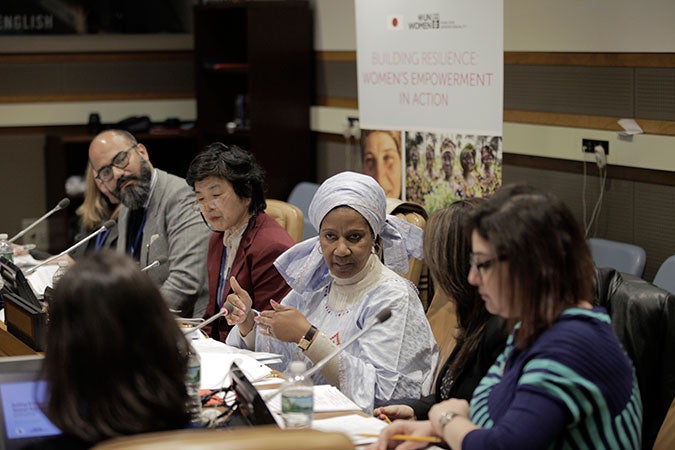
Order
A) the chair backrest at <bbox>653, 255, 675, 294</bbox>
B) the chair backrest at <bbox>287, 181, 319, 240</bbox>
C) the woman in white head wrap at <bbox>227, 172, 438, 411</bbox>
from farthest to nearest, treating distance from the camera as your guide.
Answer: the chair backrest at <bbox>287, 181, 319, 240</bbox>, the chair backrest at <bbox>653, 255, 675, 294</bbox>, the woman in white head wrap at <bbox>227, 172, 438, 411</bbox>

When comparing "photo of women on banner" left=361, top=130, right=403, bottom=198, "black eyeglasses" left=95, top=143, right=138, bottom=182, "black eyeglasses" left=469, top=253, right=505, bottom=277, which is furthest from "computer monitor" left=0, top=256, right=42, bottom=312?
"photo of women on banner" left=361, top=130, right=403, bottom=198

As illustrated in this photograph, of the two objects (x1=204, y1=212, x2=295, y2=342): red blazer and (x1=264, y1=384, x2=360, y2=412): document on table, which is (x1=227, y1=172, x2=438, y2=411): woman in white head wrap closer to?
(x1=264, y1=384, x2=360, y2=412): document on table

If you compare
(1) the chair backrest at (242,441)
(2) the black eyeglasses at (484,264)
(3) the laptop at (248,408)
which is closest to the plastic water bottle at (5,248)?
(3) the laptop at (248,408)

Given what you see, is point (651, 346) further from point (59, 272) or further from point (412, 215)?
point (59, 272)

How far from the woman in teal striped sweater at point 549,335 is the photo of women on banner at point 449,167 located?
2709 millimetres

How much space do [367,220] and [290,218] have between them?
1.28 meters

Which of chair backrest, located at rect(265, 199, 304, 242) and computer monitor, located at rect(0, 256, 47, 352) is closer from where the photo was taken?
computer monitor, located at rect(0, 256, 47, 352)

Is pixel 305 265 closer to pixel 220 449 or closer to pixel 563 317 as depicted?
pixel 563 317

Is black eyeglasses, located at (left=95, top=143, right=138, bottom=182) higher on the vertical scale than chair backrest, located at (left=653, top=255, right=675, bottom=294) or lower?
higher

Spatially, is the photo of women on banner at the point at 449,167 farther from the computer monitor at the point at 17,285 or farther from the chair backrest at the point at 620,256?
the computer monitor at the point at 17,285

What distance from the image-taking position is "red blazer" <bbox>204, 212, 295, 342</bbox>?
3568 millimetres

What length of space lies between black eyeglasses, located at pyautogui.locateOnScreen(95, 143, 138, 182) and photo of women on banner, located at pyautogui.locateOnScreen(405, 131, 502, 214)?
146 cm

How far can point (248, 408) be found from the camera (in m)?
2.26

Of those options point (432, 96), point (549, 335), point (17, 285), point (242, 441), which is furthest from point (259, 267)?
point (242, 441)
